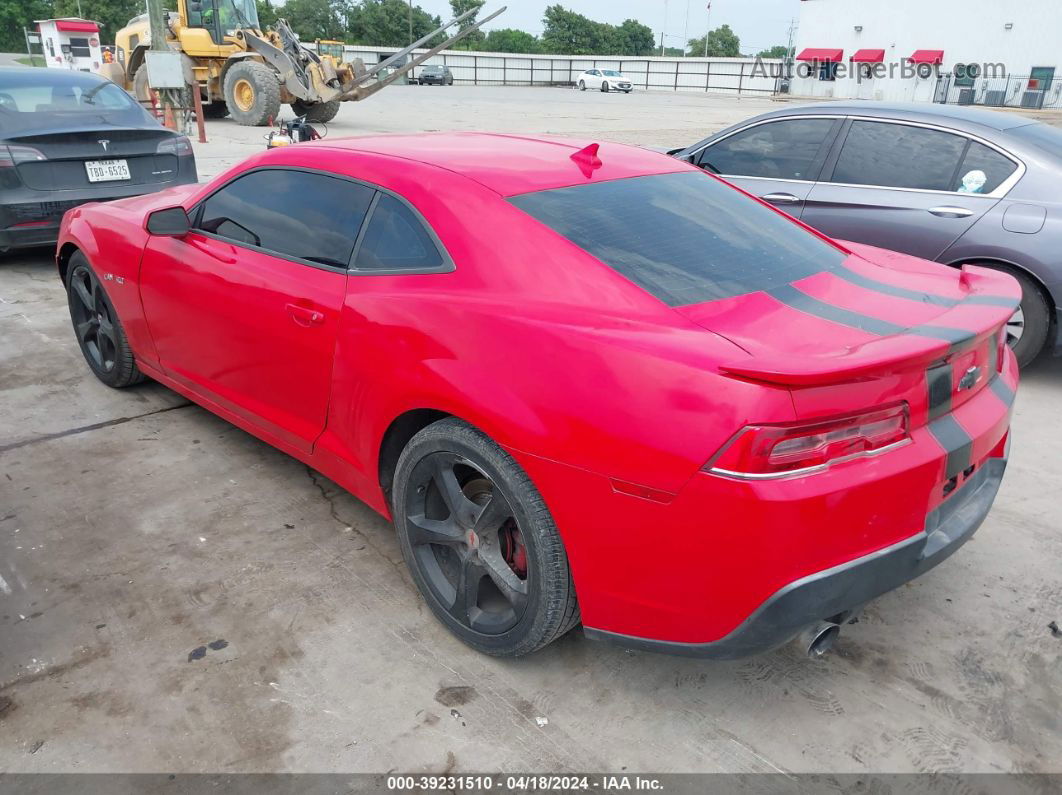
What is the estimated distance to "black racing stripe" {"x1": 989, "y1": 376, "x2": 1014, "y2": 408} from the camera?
2.46 meters

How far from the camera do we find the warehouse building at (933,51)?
4384cm

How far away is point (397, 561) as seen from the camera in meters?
3.05

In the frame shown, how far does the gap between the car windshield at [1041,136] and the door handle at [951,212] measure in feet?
1.86

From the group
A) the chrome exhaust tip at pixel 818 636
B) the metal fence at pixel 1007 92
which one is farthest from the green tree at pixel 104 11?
the chrome exhaust tip at pixel 818 636

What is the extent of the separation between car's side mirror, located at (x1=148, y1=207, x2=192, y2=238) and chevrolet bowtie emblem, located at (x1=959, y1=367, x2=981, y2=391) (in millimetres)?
3005

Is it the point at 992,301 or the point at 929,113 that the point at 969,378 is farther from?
the point at 929,113

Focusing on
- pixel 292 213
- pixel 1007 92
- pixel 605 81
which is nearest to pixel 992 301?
pixel 292 213

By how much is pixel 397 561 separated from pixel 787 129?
13.8ft

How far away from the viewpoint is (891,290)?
2594mm

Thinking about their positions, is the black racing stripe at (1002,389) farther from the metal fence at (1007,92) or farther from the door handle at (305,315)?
the metal fence at (1007,92)

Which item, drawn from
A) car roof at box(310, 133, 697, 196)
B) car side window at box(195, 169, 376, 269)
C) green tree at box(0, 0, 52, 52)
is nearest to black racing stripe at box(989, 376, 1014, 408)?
car roof at box(310, 133, 697, 196)

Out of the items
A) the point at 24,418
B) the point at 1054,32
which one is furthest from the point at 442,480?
the point at 1054,32

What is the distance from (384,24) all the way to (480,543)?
85587 millimetres

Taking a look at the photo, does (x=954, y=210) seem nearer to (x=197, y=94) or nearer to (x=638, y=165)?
(x=638, y=165)
